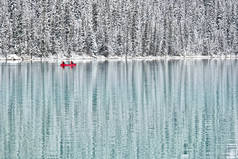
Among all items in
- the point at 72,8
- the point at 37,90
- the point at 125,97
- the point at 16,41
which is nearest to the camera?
the point at 125,97

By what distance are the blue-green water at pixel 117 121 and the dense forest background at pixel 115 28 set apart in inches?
2388

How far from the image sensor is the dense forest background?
383 ft

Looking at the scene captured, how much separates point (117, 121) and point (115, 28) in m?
108

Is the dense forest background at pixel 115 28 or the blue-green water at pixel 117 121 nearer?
the blue-green water at pixel 117 121

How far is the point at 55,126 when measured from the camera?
30750 mm

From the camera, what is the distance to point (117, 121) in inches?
1281

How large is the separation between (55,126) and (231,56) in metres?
152

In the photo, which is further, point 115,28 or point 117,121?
point 115,28

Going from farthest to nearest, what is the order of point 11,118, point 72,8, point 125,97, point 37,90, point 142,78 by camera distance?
point 72,8, point 142,78, point 37,90, point 125,97, point 11,118

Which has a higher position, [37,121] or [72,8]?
[72,8]

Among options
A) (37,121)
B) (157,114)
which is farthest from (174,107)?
(37,121)

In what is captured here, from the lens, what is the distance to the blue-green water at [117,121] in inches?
964

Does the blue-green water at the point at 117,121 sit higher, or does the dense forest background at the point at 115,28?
the dense forest background at the point at 115,28

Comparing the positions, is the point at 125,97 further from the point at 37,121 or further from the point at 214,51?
the point at 214,51
